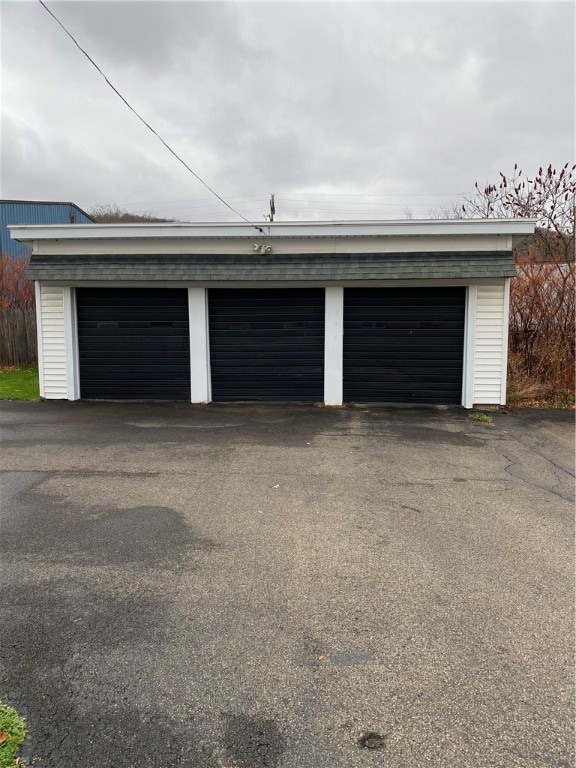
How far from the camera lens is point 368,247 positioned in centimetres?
1016

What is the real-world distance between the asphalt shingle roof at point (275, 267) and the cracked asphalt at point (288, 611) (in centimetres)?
425

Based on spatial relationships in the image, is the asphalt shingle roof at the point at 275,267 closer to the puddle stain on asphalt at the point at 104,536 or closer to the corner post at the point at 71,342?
the corner post at the point at 71,342

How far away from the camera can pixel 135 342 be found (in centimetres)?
1091

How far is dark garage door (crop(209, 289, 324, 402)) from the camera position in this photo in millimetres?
10641

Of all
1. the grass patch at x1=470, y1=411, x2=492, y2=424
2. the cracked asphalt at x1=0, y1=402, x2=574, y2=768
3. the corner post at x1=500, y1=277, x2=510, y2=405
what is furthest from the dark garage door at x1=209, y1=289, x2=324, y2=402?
the cracked asphalt at x1=0, y1=402, x2=574, y2=768

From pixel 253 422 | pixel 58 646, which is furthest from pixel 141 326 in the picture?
pixel 58 646

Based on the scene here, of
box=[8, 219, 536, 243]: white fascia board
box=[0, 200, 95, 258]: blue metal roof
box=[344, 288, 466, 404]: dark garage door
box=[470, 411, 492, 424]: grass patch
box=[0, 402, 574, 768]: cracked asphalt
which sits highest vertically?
box=[0, 200, 95, 258]: blue metal roof

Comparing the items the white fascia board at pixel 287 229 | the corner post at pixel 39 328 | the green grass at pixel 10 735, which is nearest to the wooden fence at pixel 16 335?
the corner post at pixel 39 328

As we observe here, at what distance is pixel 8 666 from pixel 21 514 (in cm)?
240

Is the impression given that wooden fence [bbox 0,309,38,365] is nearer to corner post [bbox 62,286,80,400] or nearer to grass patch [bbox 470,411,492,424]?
corner post [bbox 62,286,80,400]

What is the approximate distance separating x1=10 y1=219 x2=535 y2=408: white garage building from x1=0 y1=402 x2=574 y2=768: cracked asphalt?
12.9 ft

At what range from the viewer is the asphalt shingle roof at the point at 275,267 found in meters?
9.80

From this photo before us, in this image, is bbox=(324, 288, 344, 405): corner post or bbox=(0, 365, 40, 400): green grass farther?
bbox=(0, 365, 40, 400): green grass

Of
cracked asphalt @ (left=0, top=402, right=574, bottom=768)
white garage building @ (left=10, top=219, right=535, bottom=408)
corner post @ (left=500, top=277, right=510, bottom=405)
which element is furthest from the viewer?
corner post @ (left=500, top=277, right=510, bottom=405)
